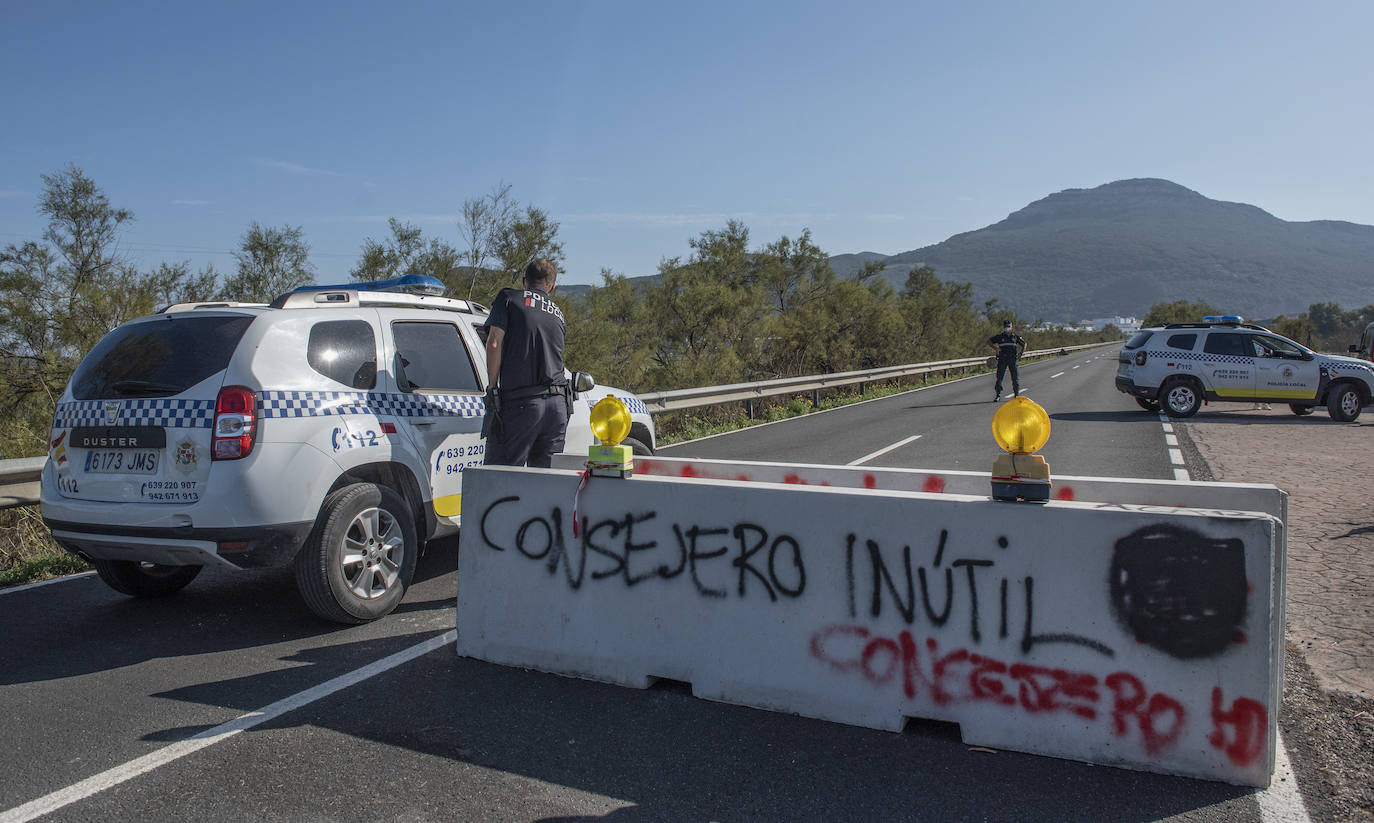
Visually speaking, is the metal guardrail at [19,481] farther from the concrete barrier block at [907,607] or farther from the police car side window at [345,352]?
the concrete barrier block at [907,607]

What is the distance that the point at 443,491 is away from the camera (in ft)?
18.1

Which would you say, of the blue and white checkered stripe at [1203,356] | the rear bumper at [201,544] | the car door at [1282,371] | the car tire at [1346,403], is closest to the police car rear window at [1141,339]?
the blue and white checkered stripe at [1203,356]

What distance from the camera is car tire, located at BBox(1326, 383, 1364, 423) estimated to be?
16.5 meters

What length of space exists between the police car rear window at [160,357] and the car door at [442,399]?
39.8 inches

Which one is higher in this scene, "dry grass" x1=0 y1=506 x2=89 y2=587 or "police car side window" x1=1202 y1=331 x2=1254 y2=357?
"police car side window" x1=1202 y1=331 x2=1254 y2=357

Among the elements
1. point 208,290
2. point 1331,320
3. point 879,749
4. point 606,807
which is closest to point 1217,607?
point 879,749

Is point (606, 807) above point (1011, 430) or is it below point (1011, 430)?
below

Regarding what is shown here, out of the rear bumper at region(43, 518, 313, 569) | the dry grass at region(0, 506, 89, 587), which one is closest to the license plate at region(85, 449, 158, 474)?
the rear bumper at region(43, 518, 313, 569)

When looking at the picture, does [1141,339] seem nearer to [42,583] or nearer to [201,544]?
[201,544]

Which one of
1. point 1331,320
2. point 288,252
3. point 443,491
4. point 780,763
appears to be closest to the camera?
point 780,763

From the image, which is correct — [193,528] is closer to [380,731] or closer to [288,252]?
[380,731]

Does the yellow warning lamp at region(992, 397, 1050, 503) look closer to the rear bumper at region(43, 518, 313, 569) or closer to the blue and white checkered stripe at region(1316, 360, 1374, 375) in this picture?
the rear bumper at region(43, 518, 313, 569)

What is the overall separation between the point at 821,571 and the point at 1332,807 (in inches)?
71.8

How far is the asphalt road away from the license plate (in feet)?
3.00
